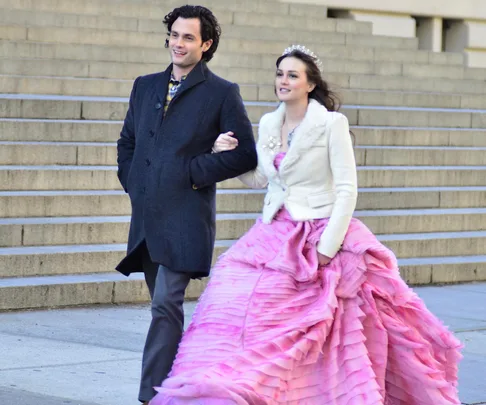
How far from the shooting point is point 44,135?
10672mm

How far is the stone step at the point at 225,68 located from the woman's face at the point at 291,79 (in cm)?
652

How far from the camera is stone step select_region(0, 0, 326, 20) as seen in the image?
13.3 metres

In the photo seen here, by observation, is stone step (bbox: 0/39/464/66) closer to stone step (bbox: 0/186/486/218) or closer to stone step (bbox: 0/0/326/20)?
stone step (bbox: 0/0/326/20)

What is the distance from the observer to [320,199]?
5.50m

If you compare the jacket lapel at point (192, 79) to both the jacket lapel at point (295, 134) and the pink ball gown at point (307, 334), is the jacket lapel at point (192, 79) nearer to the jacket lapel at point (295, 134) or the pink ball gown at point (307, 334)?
the jacket lapel at point (295, 134)

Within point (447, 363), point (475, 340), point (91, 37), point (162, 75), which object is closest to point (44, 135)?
point (91, 37)

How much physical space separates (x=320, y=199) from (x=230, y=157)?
0.45 meters

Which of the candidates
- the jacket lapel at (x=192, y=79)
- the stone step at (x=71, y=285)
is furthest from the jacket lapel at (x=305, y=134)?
the stone step at (x=71, y=285)

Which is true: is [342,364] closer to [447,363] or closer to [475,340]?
[447,363]

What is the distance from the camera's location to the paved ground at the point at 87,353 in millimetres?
6254

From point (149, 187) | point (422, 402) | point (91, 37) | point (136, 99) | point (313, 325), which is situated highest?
point (91, 37)

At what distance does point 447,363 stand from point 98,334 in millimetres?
2841

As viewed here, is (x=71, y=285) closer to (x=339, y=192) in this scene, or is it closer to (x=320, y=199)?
(x=320, y=199)

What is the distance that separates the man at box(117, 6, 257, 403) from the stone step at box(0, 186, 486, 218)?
4.04 meters
